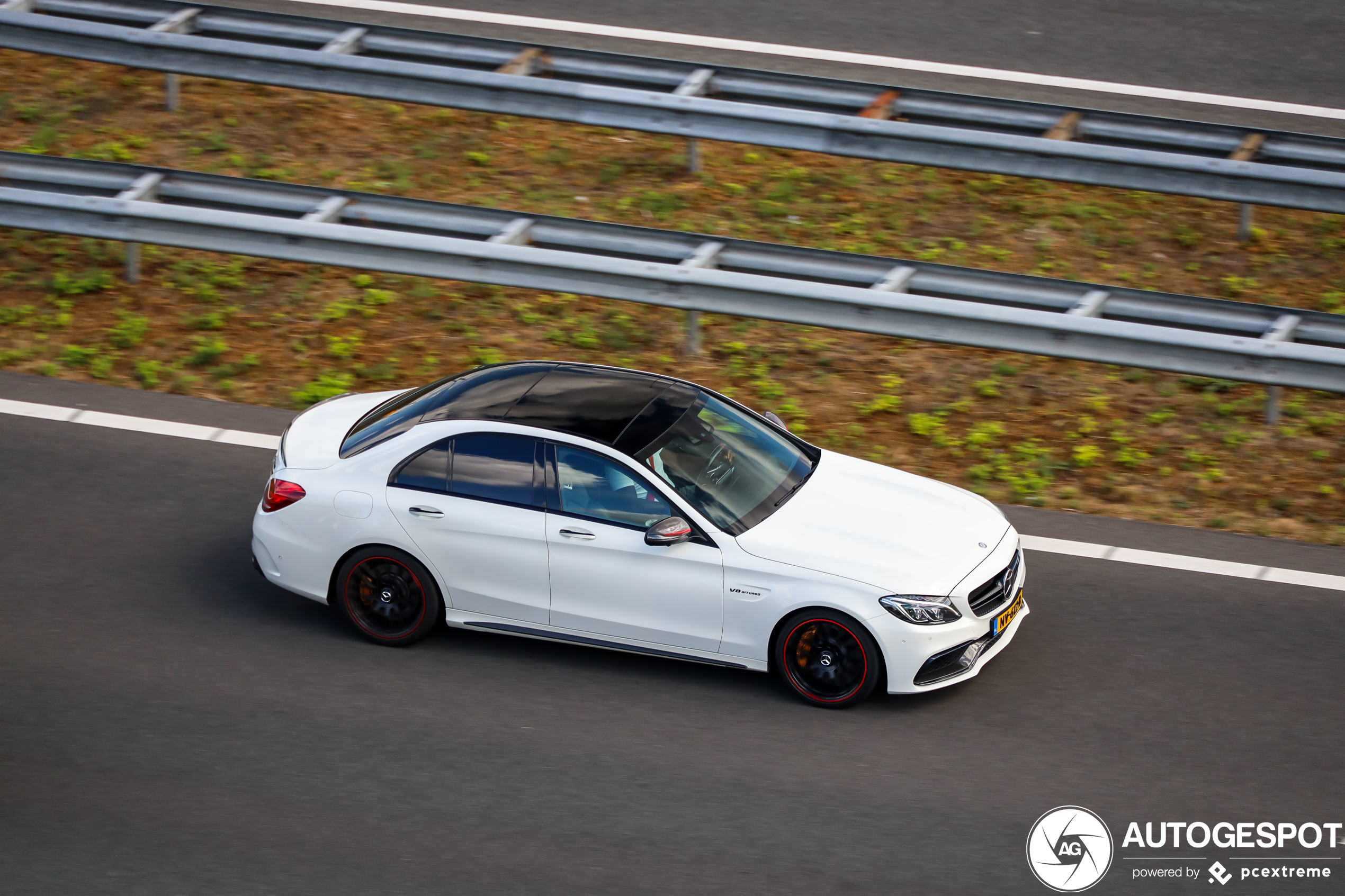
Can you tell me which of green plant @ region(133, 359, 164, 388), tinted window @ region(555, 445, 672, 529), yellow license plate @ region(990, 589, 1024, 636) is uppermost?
green plant @ region(133, 359, 164, 388)

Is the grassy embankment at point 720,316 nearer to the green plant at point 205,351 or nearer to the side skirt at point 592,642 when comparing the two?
the green plant at point 205,351

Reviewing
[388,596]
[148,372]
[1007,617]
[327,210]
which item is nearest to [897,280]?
[1007,617]

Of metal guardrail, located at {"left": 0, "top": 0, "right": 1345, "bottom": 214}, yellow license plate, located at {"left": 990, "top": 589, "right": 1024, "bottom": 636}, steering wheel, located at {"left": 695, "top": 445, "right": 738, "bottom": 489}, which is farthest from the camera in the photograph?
metal guardrail, located at {"left": 0, "top": 0, "right": 1345, "bottom": 214}

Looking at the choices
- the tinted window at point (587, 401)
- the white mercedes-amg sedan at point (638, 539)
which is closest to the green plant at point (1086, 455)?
the white mercedes-amg sedan at point (638, 539)

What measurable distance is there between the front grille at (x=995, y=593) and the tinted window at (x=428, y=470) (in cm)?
288

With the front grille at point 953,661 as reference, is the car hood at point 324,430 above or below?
above

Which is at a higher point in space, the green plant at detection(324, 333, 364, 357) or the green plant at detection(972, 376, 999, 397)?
the green plant at detection(324, 333, 364, 357)

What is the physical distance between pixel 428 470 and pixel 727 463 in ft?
5.39

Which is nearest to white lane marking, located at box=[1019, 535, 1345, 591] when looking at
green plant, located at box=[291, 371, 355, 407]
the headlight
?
the headlight

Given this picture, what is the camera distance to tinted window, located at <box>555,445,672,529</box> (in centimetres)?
791

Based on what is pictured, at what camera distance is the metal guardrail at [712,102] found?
1200 centimetres

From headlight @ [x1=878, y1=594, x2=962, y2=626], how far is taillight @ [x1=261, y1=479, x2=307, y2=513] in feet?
10.8

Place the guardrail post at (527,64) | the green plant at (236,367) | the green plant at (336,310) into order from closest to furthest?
1. the green plant at (236,367)
2. the green plant at (336,310)
3. the guardrail post at (527,64)

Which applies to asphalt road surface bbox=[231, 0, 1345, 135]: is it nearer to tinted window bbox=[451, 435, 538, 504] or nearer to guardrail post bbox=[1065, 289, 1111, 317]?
guardrail post bbox=[1065, 289, 1111, 317]
